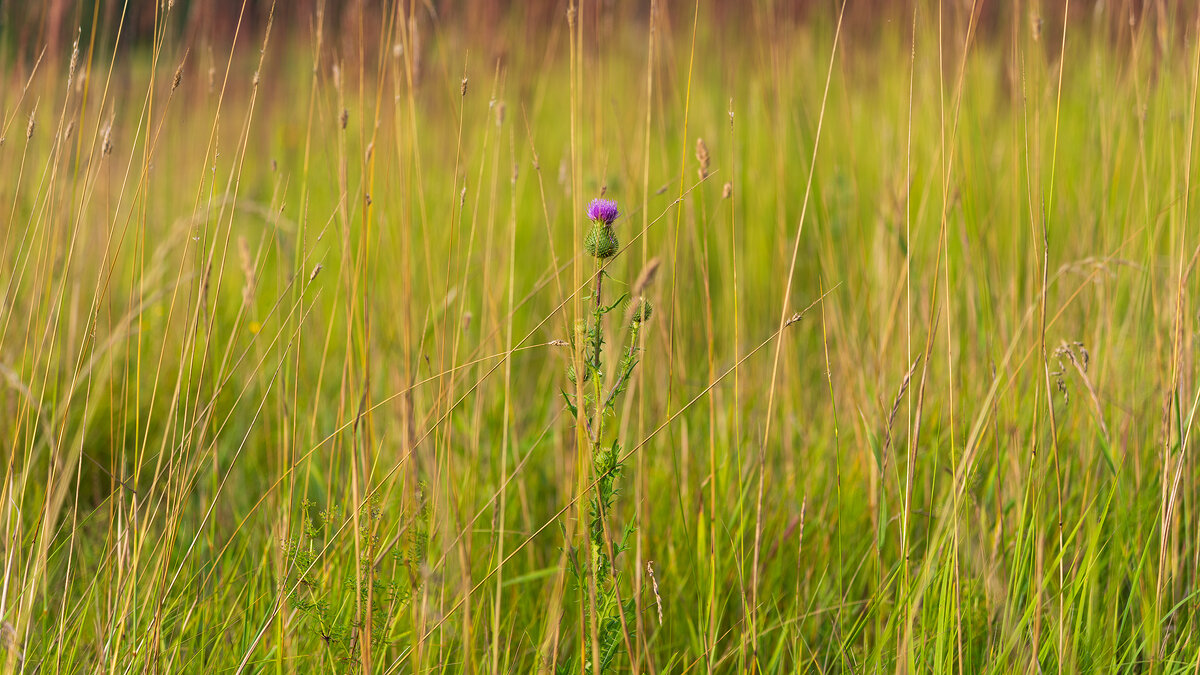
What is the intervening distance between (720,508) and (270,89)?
9.99 feet

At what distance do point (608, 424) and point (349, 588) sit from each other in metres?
0.78

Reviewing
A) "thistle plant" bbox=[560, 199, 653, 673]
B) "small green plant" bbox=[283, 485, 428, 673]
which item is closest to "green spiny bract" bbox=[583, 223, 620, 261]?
"thistle plant" bbox=[560, 199, 653, 673]

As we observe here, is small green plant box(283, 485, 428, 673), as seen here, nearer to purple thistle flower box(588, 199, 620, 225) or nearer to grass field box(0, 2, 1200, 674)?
grass field box(0, 2, 1200, 674)

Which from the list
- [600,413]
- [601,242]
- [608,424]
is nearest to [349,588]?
[600,413]

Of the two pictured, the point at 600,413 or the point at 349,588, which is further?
the point at 349,588

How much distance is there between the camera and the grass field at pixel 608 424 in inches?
41.6

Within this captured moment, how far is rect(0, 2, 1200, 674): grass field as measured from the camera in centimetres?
106

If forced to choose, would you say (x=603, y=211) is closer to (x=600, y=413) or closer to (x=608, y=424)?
(x=600, y=413)

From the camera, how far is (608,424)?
1757 mm

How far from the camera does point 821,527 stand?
1.37 metres

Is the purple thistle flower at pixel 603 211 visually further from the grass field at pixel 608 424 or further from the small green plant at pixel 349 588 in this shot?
the small green plant at pixel 349 588

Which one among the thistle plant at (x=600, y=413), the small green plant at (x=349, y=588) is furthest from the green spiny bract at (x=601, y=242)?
the small green plant at (x=349, y=588)

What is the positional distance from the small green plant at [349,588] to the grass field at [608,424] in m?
0.01

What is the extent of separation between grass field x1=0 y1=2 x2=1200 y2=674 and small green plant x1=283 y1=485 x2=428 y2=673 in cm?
1
